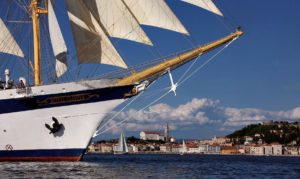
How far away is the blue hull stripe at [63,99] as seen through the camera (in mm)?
34844

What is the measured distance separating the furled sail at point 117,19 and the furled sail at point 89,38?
0.40 meters

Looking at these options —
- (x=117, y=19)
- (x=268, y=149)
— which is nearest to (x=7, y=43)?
(x=117, y=19)

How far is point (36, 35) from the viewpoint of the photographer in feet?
127

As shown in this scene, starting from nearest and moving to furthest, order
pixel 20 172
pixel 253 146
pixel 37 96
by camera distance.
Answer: pixel 20 172
pixel 37 96
pixel 253 146

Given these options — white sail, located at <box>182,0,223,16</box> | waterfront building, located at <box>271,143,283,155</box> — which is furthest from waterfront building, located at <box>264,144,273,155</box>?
white sail, located at <box>182,0,223,16</box>

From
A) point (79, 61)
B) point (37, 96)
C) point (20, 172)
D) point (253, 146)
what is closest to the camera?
point (20, 172)

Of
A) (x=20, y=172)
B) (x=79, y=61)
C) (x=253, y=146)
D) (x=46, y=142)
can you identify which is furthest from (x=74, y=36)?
(x=253, y=146)

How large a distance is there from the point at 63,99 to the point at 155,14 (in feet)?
24.5

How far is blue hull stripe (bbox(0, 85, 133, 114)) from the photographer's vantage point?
114 feet

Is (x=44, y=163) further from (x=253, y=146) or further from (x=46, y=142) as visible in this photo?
(x=253, y=146)

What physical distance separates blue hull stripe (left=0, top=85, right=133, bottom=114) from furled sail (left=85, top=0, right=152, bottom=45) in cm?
316

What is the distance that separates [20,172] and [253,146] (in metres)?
172

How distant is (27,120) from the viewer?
35.3 meters

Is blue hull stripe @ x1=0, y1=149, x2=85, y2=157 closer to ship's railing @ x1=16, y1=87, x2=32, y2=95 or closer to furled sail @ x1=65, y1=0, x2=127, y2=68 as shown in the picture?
ship's railing @ x1=16, y1=87, x2=32, y2=95
